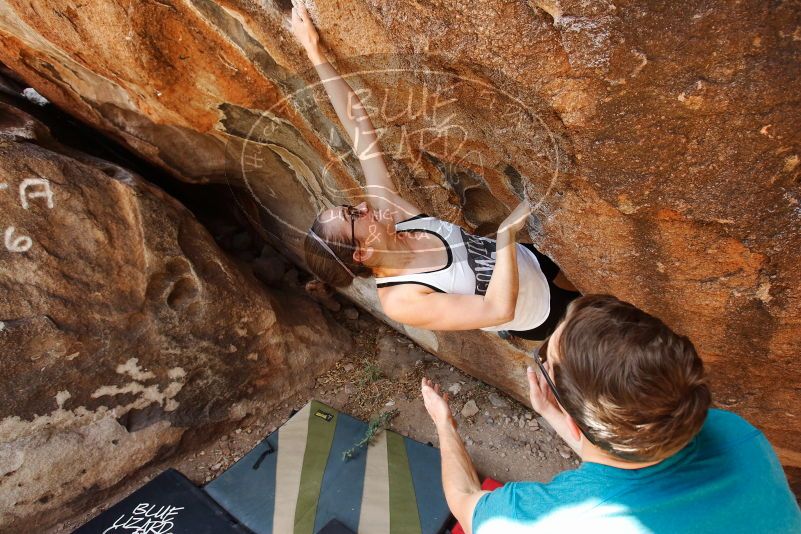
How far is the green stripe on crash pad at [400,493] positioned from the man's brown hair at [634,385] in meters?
2.05

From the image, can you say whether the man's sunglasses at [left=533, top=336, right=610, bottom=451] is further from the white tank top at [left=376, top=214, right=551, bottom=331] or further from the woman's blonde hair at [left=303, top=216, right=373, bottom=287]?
the woman's blonde hair at [left=303, top=216, right=373, bottom=287]

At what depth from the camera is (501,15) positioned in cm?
147

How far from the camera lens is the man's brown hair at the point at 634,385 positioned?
3.32 ft

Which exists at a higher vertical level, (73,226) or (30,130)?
(30,130)

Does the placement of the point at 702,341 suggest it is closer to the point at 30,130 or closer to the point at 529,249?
the point at 529,249

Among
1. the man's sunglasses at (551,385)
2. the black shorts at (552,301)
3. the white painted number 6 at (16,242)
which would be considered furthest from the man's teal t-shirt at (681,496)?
the white painted number 6 at (16,242)

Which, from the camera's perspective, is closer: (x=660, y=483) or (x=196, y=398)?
(x=660, y=483)

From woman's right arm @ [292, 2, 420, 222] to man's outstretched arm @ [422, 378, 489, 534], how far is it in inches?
30.1

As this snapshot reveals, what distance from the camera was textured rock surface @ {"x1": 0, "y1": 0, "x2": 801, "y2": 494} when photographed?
53.8 inches

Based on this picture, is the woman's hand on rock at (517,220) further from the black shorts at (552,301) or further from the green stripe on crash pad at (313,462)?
the green stripe on crash pad at (313,462)

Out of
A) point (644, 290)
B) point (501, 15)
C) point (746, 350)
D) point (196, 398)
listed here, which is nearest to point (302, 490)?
point (196, 398)

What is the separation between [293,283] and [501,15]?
3253 millimetres

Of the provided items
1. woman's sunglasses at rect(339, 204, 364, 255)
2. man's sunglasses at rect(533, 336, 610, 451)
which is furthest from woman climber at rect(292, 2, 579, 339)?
man's sunglasses at rect(533, 336, 610, 451)

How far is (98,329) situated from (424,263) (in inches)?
73.5
